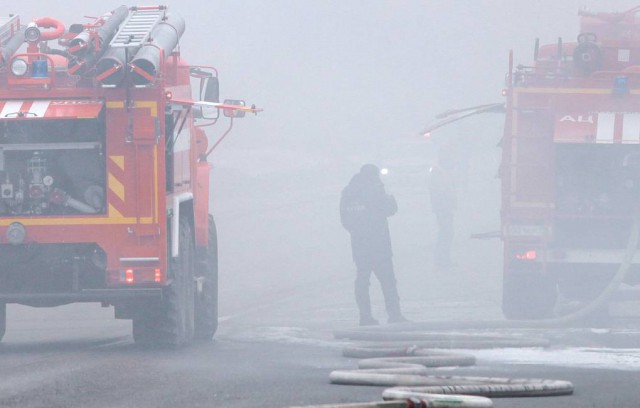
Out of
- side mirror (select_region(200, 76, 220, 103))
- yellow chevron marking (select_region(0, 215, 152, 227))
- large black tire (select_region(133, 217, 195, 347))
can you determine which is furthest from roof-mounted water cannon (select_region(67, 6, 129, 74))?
large black tire (select_region(133, 217, 195, 347))

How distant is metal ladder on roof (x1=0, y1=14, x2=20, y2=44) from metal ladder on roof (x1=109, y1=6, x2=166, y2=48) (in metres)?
0.90

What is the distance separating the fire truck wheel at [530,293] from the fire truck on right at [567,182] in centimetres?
1

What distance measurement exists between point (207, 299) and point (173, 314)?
1660mm

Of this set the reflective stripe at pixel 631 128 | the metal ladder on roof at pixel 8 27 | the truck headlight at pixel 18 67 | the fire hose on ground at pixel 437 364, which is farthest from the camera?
the reflective stripe at pixel 631 128

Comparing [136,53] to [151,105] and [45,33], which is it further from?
[45,33]

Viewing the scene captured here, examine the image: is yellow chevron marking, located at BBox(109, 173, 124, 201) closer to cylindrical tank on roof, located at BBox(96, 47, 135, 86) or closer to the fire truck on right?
cylindrical tank on roof, located at BBox(96, 47, 135, 86)

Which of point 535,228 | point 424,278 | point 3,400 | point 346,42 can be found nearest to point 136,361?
point 3,400

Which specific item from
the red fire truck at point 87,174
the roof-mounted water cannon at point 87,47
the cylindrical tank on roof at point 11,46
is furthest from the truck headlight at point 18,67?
the roof-mounted water cannon at point 87,47

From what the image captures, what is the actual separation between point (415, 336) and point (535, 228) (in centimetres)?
325

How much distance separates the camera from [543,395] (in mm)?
6414

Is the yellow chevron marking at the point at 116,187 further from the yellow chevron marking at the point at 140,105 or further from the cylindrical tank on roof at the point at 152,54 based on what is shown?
the cylindrical tank on roof at the point at 152,54

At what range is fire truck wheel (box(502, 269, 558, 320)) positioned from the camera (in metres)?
13.4

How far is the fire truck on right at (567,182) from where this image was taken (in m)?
13.3

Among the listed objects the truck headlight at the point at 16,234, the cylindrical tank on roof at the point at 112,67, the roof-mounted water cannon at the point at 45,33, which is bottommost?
the truck headlight at the point at 16,234
